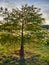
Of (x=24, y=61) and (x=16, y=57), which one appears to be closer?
(x=24, y=61)

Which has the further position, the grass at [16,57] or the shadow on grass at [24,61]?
the grass at [16,57]

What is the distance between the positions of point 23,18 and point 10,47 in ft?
13.4

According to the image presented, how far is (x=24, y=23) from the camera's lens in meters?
26.9

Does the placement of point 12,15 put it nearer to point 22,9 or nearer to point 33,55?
point 22,9

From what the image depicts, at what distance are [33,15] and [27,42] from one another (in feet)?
11.7

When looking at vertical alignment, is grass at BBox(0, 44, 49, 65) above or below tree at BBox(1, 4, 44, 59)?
below

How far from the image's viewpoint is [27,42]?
26.2m

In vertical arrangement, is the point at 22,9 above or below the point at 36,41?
above

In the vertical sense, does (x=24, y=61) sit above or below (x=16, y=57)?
below

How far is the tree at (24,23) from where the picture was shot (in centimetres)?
2627

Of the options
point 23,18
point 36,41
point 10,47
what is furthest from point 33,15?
point 10,47

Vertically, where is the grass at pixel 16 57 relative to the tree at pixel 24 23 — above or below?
below

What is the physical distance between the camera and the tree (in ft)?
86.2

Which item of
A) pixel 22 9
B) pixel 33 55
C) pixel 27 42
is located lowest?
pixel 33 55
